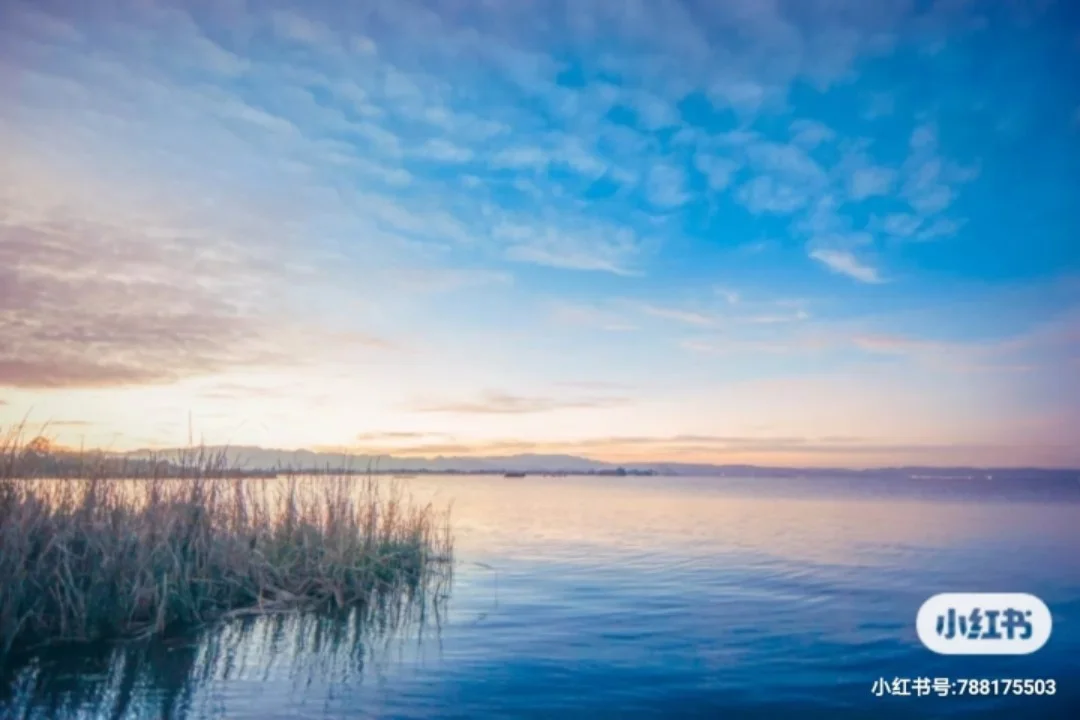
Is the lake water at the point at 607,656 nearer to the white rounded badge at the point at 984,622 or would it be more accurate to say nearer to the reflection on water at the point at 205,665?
the reflection on water at the point at 205,665

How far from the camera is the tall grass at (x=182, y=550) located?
7.29m

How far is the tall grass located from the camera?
7293mm

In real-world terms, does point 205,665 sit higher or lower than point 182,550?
lower

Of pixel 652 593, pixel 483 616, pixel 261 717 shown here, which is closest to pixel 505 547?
pixel 652 593

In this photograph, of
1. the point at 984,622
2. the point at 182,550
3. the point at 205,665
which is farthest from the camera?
the point at 182,550

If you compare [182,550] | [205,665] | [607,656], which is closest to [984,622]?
[607,656]

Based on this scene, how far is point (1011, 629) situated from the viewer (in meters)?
5.56

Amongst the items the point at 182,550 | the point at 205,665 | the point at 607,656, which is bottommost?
the point at 607,656

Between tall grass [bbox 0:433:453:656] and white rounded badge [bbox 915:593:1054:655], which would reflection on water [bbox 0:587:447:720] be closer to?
tall grass [bbox 0:433:453:656]

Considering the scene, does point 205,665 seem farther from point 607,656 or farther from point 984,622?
point 984,622

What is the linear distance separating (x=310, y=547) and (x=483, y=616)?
109 inches

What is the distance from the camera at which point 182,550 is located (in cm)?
888

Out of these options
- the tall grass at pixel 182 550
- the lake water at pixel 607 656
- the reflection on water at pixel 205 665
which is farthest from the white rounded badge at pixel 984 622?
the tall grass at pixel 182 550

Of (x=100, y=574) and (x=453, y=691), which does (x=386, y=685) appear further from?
(x=100, y=574)
